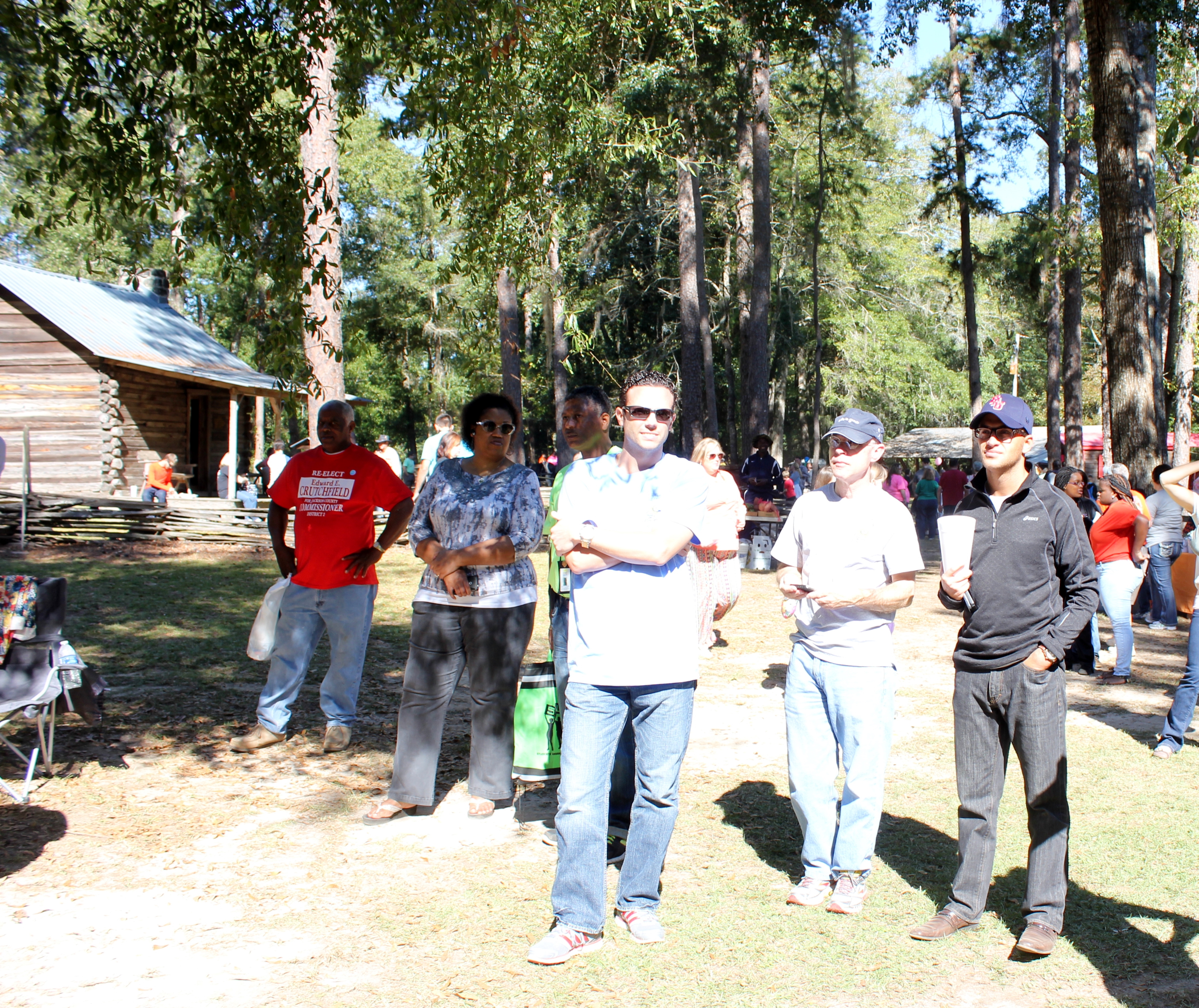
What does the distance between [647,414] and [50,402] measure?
2185cm

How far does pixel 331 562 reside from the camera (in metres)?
5.90

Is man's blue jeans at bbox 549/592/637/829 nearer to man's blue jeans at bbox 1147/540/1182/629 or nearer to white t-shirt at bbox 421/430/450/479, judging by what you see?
man's blue jeans at bbox 1147/540/1182/629

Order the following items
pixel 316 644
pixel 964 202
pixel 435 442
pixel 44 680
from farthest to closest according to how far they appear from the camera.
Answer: pixel 964 202, pixel 435 442, pixel 316 644, pixel 44 680

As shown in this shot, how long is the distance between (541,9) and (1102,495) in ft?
24.4

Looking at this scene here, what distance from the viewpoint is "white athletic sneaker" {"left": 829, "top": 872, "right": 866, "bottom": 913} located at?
4.04m

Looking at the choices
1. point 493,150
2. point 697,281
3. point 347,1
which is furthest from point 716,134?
point 347,1

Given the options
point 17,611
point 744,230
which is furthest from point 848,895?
point 744,230

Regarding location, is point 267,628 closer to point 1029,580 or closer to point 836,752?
point 836,752

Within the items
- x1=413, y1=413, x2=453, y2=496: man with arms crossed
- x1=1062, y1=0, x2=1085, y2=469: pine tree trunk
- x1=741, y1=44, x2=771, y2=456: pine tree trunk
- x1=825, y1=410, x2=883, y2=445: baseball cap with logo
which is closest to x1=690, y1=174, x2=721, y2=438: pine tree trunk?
x1=741, y1=44, x2=771, y2=456: pine tree trunk

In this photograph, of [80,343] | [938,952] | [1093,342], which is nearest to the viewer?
[938,952]

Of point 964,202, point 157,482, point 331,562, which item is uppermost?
point 964,202

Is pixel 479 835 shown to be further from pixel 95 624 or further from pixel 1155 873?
pixel 95 624

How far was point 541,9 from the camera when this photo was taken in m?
8.87

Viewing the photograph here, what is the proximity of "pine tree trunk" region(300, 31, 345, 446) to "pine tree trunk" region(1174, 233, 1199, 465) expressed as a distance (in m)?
22.7
